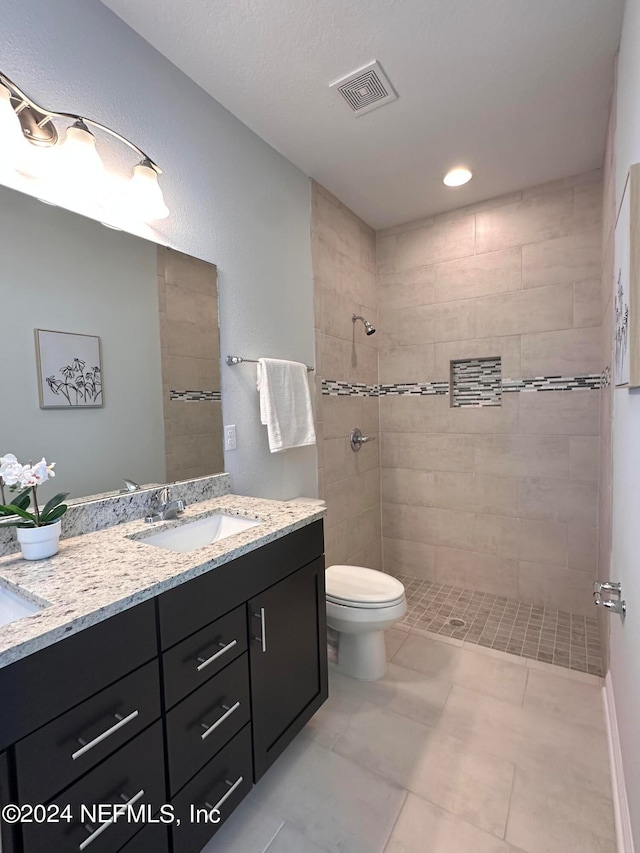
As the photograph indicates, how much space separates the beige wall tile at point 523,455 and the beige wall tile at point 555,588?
0.59m

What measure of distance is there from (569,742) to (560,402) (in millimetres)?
1702

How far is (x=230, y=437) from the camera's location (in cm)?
184

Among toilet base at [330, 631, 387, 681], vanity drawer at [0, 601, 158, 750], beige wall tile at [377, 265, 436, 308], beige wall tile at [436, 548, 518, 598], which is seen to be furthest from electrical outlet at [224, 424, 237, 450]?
beige wall tile at [436, 548, 518, 598]

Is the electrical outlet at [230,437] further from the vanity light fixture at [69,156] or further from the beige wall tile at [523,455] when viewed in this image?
the beige wall tile at [523,455]

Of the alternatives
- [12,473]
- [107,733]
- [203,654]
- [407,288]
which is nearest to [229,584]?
[203,654]

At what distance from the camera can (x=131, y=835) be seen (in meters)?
0.91

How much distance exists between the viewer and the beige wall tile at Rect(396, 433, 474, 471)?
9.18 ft

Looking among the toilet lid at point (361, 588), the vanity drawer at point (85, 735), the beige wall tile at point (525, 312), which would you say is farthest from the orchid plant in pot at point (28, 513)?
the beige wall tile at point (525, 312)

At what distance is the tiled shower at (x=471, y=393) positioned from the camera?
241 centimetres

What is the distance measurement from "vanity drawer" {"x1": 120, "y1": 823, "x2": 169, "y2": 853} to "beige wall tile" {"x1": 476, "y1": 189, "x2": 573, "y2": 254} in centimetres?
303

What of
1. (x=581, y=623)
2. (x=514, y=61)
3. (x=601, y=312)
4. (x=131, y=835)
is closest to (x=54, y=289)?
(x=131, y=835)

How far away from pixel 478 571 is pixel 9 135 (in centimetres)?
311

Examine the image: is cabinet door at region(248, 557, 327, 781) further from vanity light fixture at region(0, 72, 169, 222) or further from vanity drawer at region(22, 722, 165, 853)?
vanity light fixture at region(0, 72, 169, 222)

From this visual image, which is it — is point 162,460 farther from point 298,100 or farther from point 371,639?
point 298,100
